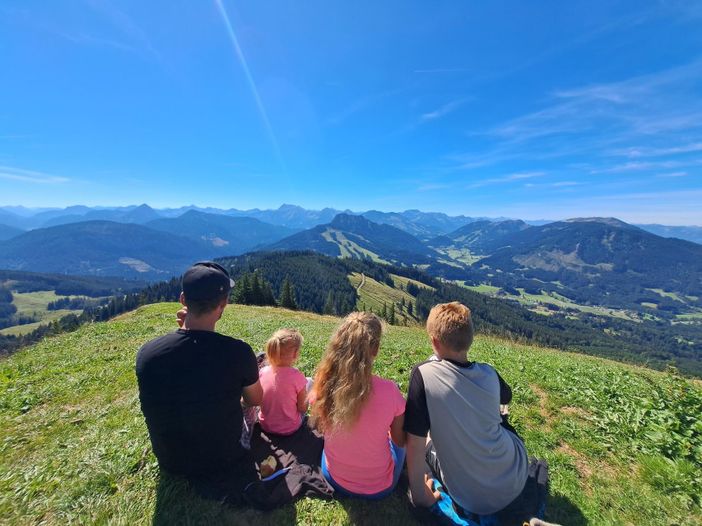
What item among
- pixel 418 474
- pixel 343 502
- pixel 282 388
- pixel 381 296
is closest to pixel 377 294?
pixel 381 296

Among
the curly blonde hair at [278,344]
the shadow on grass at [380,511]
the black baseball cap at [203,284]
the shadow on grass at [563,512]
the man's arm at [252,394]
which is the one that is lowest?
the shadow on grass at [563,512]

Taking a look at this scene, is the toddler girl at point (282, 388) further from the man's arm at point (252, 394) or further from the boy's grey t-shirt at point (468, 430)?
the boy's grey t-shirt at point (468, 430)

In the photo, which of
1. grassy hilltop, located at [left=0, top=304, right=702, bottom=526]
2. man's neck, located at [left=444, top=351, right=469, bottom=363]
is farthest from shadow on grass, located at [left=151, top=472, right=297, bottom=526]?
man's neck, located at [left=444, top=351, right=469, bottom=363]

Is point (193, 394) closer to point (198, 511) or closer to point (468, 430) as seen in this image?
point (198, 511)

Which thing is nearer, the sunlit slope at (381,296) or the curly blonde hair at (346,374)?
the curly blonde hair at (346,374)

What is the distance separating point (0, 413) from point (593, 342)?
224m

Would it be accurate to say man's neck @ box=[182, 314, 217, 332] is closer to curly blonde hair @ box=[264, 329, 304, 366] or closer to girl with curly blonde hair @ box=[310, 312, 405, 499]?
curly blonde hair @ box=[264, 329, 304, 366]

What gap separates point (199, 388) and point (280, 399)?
1.95m

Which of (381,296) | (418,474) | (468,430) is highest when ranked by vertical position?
(468,430)

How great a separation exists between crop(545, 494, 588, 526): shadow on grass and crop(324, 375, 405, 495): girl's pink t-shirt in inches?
103

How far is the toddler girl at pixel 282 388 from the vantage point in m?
5.86

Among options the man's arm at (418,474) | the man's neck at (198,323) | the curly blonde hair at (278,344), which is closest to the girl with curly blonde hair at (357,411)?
the man's arm at (418,474)

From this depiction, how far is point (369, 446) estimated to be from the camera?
176 inches

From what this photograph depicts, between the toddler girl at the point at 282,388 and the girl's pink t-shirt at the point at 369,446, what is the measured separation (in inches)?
51.5
